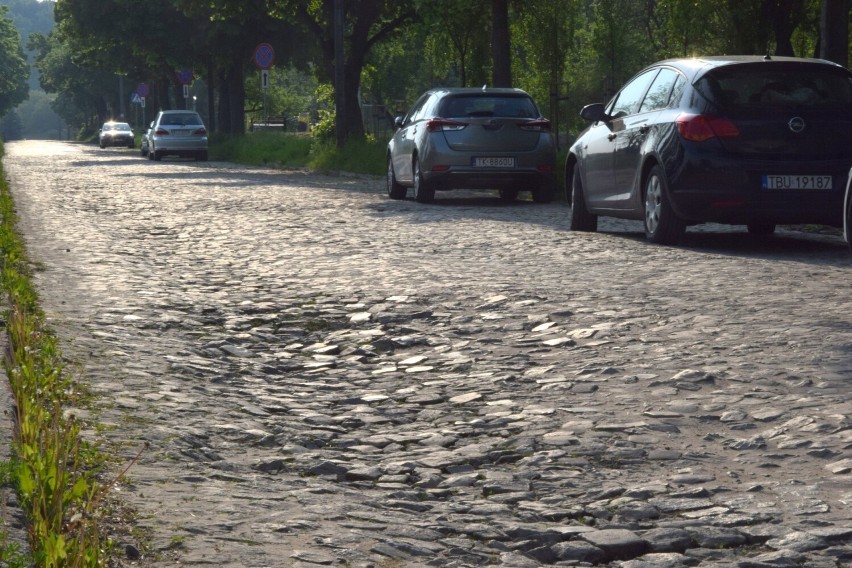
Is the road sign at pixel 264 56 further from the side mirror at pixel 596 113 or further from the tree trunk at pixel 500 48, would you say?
the side mirror at pixel 596 113

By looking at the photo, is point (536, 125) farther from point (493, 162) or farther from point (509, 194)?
point (509, 194)

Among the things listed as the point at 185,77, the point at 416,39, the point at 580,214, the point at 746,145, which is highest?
the point at 416,39

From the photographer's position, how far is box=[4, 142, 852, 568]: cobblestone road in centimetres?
412

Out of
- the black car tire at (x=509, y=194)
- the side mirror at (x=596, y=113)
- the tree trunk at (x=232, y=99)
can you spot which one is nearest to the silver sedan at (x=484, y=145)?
the black car tire at (x=509, y=194)

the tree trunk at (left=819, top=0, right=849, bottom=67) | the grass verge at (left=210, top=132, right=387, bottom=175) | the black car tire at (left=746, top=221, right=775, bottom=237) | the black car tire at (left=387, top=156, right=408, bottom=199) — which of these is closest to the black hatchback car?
the black car tire at (left=746, top=221, right=775, bottom=237)

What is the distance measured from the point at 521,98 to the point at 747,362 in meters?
13.7

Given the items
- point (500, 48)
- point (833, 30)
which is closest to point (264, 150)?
point (500, 48)

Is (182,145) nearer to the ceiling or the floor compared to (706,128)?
nearer to the floor

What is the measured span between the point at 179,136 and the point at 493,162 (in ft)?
92.6

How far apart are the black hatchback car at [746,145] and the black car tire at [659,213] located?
0.03 ft

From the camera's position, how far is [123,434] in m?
5.25

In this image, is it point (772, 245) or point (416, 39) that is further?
point (416, 39)

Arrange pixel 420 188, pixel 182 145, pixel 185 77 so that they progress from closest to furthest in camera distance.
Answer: pixel 420 188, pixel 182 145, pixel 185 77

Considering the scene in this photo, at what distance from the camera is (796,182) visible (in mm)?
11945
